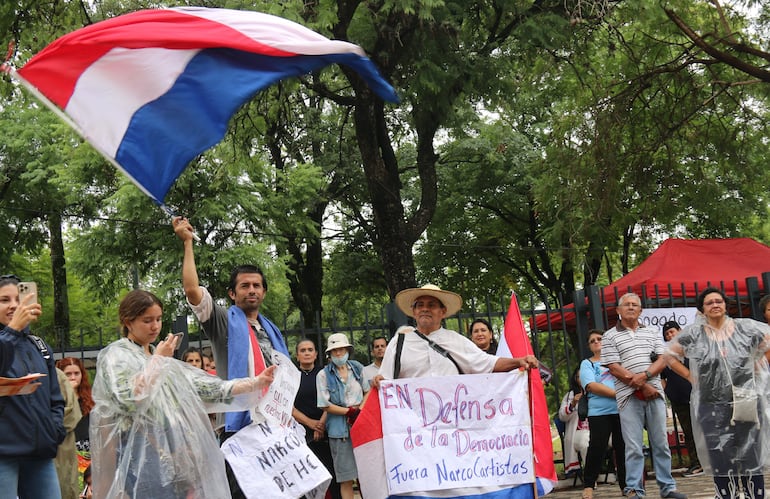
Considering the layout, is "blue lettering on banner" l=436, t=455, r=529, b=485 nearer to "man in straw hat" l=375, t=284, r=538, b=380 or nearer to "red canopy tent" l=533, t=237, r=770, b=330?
"man in straw hat" l=375, t=284, r=538, b=380

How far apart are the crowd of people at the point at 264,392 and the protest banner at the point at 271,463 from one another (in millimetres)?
102

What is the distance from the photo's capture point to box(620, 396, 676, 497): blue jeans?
30.7 feet

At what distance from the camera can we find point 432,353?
7668 millimetres

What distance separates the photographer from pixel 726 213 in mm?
20562

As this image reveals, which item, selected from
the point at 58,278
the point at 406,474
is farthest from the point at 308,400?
the point at 58,278

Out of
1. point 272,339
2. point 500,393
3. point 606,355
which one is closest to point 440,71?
point 606,355

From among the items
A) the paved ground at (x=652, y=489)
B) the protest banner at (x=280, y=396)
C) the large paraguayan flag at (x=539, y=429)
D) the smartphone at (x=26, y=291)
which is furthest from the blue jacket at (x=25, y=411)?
the paved ground at (x=652, y=489)

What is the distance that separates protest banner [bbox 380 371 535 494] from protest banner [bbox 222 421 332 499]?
4.47 feet

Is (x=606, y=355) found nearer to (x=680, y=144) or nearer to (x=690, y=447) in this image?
(x=690, y=447)

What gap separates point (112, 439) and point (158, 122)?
192cm

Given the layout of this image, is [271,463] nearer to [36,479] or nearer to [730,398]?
[36,479]

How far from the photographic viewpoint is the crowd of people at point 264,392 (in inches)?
204

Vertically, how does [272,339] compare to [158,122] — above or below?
below

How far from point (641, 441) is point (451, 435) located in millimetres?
2655
